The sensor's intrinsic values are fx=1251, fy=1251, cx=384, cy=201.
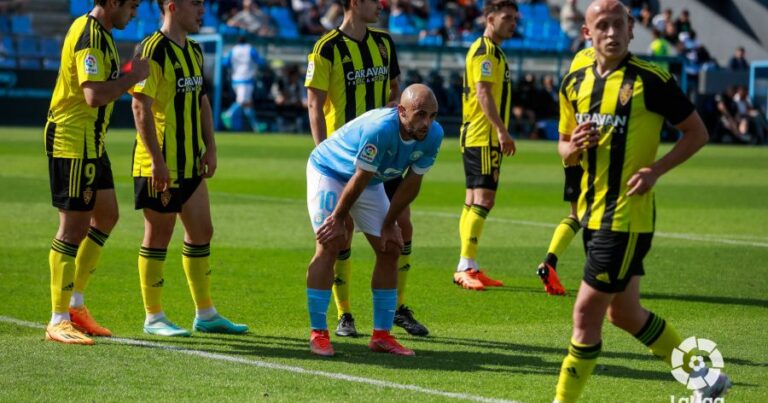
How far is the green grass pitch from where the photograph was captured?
6.66 meters

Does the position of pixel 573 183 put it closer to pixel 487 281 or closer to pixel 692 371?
pixel 487 281

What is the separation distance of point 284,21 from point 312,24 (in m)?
1.26

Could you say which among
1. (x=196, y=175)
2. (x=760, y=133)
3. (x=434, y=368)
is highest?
(x=196, y=175)

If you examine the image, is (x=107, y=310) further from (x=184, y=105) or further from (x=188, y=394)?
(x=188, y=394)

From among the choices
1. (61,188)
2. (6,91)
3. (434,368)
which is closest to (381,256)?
(434,368)

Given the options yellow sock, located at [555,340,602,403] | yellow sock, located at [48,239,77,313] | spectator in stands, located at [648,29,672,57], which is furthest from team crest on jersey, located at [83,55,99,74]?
spectator in stands, located at [648,29,672,57]

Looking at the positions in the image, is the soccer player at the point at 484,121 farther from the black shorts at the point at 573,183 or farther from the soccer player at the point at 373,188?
the soccer player at the point at 373,188

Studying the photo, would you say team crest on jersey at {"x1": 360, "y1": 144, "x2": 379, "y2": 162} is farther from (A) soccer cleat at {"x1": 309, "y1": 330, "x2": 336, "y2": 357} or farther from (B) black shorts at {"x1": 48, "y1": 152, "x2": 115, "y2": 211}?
(B) black shorts at {"x1": 48, "y1": 152, "x2": 115, "y2": 211}

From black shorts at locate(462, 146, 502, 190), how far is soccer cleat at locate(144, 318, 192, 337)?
3826mm

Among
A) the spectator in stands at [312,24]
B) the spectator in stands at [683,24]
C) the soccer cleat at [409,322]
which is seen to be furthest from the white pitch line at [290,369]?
the spectator in stands at [683,24]

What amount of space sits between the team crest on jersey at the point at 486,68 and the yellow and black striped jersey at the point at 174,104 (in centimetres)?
343

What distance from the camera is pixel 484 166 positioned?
11.1 meters

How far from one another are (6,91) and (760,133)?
19553 millimetres

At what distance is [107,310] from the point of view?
892 cm
